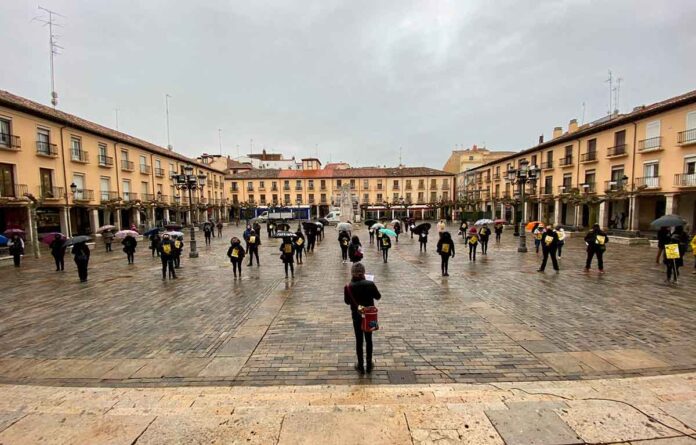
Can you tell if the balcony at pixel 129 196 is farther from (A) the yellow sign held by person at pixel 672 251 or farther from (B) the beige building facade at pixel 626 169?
(A) the yellow sign held by person at pixel 672 251

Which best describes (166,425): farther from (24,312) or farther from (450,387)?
(24,312)

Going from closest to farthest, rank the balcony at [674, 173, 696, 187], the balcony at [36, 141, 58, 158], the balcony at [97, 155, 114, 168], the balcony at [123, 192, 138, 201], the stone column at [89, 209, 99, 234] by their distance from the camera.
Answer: the balcony at [674, 173, 696, 187] < the balcony at [36, 141, 58, 158] < the stone column at [89, 209, 99, 234] < the balcony at [97, 155, 114, 168] < the balcony at [123, 192, 138, 201]

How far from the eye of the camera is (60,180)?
22.5 meters

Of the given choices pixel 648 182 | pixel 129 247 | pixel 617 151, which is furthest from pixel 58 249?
pixel 617 151

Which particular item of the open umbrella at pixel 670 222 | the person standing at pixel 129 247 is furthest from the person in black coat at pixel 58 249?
the open umbrella at pixel 670 222

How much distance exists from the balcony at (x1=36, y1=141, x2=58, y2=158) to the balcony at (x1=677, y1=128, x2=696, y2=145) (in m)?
40.2

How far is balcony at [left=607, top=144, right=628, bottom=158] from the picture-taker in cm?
2386

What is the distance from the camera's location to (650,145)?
72.2 feet

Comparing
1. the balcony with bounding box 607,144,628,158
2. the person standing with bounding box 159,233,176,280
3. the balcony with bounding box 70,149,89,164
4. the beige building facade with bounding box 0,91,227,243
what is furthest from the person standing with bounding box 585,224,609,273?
the balcony with bounding box 70,149,89,164

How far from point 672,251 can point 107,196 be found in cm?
3403

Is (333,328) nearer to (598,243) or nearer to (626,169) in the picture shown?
(598,243)

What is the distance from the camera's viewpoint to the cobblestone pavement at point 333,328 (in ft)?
14.2

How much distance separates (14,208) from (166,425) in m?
25.9

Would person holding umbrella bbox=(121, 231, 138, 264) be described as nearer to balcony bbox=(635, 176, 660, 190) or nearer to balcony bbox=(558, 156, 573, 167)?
balcony bbox=(635, 176, 660, 190)
